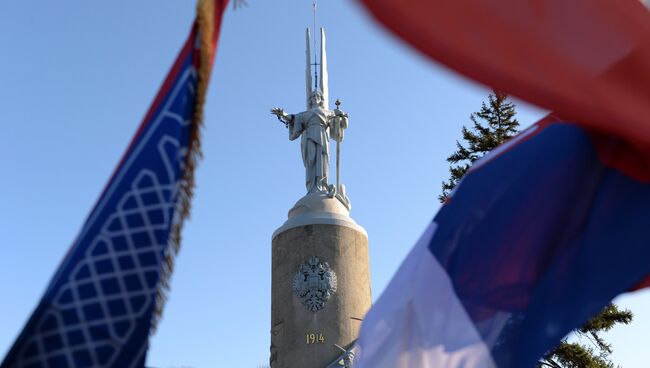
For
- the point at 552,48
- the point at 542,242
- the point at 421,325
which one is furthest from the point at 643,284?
the point at 552,48

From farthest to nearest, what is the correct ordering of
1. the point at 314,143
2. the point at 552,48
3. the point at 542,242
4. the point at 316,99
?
the point at 316,99 → the point at 314,143 → the point at 542,242 → the point at 552,48

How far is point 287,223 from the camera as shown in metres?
15.2

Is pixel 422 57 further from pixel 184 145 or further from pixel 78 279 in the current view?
pixel 78 279

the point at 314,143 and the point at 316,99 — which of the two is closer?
the point at 314,143

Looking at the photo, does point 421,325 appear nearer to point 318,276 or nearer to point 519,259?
point 519,259

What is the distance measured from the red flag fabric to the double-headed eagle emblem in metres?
11.2

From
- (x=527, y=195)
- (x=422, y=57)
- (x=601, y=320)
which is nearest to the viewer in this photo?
(x=422, y=57)

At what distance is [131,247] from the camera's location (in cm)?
266

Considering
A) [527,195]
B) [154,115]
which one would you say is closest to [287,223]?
[527,195]

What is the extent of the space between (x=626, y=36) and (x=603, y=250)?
1.01m

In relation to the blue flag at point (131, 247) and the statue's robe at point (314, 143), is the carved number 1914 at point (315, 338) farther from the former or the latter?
the blue flag at point (131, 247)

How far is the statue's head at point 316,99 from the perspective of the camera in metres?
17.1

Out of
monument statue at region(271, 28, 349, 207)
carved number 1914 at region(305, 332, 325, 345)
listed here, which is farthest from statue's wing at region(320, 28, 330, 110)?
carved number 1914 at region(305, 332, 325, 345)

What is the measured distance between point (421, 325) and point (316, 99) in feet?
43.1
